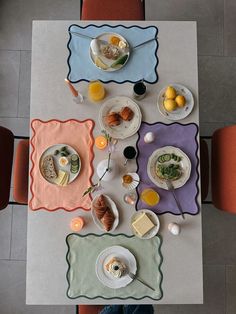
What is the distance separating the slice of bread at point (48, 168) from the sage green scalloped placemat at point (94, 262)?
0.26 m

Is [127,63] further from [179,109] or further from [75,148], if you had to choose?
[75,148]

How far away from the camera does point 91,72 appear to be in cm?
140

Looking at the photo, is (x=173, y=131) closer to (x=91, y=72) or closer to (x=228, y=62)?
(x=91, y=72)

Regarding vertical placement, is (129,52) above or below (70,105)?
above

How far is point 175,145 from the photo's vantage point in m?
1.37

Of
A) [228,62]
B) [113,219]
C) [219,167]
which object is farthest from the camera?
[228,62]

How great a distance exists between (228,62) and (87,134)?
1.24 m

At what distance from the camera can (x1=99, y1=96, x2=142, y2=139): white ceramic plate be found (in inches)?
53.5

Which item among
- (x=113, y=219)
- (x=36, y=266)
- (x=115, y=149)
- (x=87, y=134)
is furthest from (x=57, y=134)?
(x=36, y=266)

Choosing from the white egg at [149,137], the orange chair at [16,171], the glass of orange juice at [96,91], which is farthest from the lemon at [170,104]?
the orange chair at [16,171]

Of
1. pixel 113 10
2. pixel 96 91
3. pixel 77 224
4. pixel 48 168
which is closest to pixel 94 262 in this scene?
pixel 77 224

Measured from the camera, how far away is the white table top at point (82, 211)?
51.9 inches

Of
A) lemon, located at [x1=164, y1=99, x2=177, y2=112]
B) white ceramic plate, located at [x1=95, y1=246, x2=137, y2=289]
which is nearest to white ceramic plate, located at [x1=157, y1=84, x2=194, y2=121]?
Result: lemon, located at [x1=164, y1=99, x2=177, y2=112]

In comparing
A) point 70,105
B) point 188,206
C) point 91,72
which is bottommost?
point 188,206
